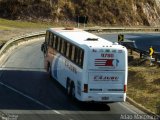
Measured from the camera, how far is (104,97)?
897 inches

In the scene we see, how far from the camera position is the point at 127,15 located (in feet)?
317

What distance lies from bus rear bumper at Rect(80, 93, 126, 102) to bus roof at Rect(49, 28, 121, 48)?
2210 millimetres

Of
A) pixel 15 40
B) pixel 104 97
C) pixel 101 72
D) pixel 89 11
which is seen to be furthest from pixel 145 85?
pixel 89 11

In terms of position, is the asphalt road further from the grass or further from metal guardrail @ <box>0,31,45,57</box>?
metal guardrail @ <box>0,31,45,57</box>

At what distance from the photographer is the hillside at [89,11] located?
88375mm

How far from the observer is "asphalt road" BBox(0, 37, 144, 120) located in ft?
69.6

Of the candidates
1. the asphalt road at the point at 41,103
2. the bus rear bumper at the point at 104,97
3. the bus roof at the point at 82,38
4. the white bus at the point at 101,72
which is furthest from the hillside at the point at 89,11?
the bus rear bumper at the point at 104,97

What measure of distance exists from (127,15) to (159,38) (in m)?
21.5

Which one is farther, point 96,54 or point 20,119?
point 96,54

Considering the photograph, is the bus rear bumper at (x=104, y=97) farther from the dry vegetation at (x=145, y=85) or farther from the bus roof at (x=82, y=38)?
the bus roof at (x=82, y=38)

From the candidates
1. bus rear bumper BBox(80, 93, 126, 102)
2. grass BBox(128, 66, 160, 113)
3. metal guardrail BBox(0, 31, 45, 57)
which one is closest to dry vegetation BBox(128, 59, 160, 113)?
grass BBox(128, 66, 160, 113)

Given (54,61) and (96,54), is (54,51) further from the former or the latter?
(96,54)

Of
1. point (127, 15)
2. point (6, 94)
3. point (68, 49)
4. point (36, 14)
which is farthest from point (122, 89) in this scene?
point (127, 15)

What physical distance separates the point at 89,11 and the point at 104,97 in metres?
71.9
